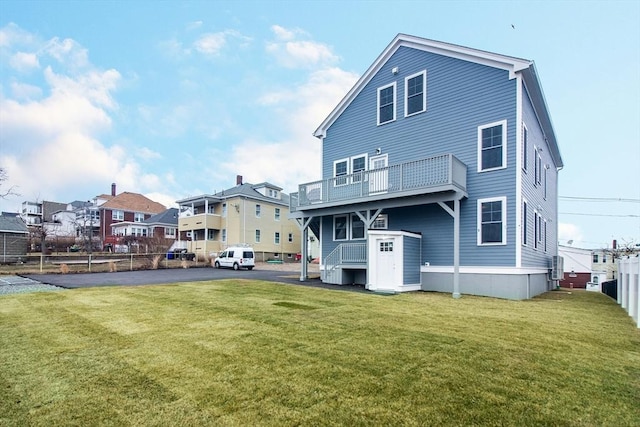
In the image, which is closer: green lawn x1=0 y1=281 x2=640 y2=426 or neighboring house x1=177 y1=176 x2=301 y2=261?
green lawn x1=0 y1=281 x2=640 y2=426

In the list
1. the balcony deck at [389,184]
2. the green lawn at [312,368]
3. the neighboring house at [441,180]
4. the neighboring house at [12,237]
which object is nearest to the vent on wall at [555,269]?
the neighboring house at [441,180]

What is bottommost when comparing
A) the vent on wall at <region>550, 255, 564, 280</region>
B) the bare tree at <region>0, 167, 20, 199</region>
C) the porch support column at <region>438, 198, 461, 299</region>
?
the vent on wall at <region>550, 255, 564, 280</region>

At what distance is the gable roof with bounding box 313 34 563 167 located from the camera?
13523 mm

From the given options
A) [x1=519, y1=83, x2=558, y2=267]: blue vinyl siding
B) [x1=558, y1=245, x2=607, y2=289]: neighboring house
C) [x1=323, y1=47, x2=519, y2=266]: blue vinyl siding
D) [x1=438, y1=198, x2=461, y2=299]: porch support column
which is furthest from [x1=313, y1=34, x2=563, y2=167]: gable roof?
[x1=558, y1=245, x2=607, y2=289]: neighboring house

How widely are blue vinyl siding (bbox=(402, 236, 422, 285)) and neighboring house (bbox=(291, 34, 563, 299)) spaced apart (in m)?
0.08

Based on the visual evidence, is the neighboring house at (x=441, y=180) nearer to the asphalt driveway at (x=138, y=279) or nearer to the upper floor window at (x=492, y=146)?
the upper floor window at (x=492, y=146)

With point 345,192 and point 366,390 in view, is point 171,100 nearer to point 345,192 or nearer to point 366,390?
point 345,192

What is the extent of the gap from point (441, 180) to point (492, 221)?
2.58m

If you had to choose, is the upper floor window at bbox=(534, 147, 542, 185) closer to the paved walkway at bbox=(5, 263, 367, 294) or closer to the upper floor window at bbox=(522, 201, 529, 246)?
the upper floor window at bbox=(522, 201, 529, 246)

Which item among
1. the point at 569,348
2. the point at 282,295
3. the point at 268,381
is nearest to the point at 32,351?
the point at 268,381

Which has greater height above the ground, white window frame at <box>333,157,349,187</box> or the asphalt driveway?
white window frame at <box>333,157,349,187</box>

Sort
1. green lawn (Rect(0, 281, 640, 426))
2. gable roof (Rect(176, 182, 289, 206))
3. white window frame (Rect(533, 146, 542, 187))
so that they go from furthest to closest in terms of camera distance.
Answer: gable roof (Rect(176, 182, 289, 206))
white window frame (Rect(533, 146, 542, 187))
green lawn (Rect(0, 281, 640, 426))

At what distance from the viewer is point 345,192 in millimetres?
16750

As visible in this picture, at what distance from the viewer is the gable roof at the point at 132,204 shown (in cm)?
5628
